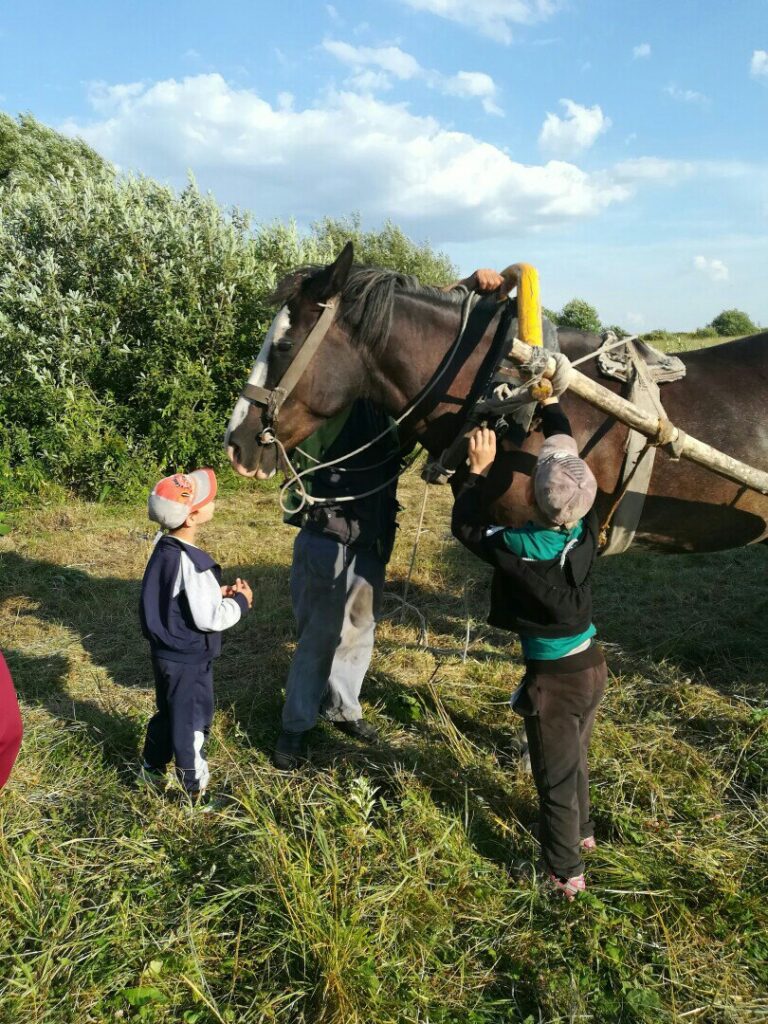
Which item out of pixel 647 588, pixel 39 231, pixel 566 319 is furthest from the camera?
pixel 566 319

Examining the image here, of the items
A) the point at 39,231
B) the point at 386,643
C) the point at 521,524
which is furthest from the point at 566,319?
the point at 521,524

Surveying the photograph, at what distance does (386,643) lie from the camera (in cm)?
456

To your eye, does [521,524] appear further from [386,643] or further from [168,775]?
[386,643]

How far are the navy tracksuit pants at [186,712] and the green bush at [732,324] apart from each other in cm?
2329

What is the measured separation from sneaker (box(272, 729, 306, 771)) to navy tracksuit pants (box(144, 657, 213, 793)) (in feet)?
1.25

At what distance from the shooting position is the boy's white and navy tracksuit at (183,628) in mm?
2701

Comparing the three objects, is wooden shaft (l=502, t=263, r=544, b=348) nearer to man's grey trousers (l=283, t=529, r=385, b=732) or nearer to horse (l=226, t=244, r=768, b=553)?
horse (l=226, t=244, r=768, b=553)

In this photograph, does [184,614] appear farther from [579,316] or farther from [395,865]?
[579,316]

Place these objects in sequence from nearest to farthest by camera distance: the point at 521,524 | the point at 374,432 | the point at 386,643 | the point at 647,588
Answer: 1. the point at 521,524
2. the point at 374,432
3. the point at 386,643
4. the point at 647,588

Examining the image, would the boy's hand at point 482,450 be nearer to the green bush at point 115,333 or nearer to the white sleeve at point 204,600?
the white sleeve at point 204,600

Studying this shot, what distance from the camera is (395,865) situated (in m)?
2.29

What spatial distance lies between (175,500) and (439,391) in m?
1.17

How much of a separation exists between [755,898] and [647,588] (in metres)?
3.44

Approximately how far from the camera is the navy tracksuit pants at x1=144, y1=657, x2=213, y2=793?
2732 mm
